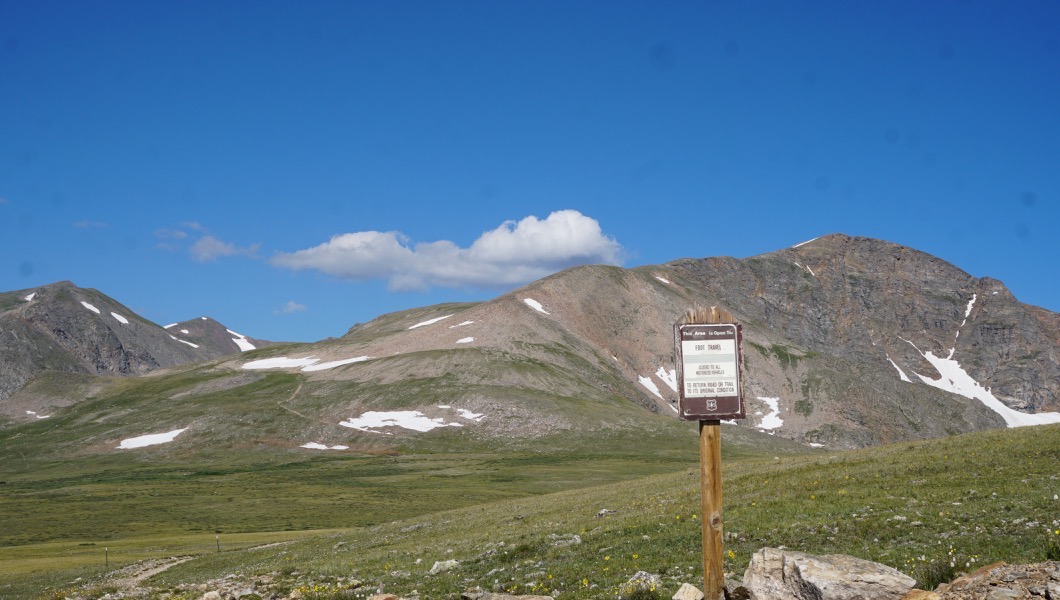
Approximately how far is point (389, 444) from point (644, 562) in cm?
15003

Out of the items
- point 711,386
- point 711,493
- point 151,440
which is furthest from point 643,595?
point 151,440

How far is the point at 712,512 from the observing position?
15477 millimetres

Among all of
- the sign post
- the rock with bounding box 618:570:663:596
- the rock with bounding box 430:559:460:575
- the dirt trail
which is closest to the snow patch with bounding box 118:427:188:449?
the dirt trail

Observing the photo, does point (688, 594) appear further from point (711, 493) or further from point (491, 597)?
point (491, 597)

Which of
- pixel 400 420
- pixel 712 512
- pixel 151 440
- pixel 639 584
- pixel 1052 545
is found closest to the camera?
pixel 712 512

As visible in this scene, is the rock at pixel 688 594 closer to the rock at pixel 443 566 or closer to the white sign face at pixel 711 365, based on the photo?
the white sign face at pixel 711 365

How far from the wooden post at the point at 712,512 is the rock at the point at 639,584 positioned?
3917 millimetres

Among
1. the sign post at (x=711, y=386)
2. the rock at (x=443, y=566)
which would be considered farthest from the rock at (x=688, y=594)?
the rock at (x=443, y=566)

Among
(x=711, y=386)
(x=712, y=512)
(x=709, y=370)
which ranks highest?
(x=709, y=370)

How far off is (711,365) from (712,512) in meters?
2.92

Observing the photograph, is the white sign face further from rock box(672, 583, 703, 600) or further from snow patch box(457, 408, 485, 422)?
snow patch box(457, 408, 485, 422)

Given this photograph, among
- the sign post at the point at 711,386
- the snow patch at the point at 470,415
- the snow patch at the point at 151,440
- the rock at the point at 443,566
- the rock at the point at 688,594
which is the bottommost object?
the snow patch at the point at 151,440

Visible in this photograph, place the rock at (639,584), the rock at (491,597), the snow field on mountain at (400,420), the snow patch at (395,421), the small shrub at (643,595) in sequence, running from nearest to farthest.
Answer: the rock at (491,597) < the small shrub at (643,595) < the rock at (639,584) < the snow field on mountain at (400,420) < the snow patch at (395,421)

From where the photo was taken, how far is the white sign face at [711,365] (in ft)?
49.2
